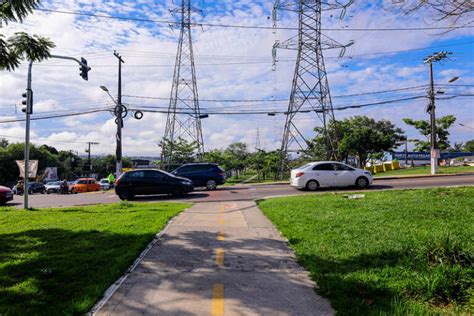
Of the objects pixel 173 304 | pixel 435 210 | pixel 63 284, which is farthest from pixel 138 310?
pixel 435 210

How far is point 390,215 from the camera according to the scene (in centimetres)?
868

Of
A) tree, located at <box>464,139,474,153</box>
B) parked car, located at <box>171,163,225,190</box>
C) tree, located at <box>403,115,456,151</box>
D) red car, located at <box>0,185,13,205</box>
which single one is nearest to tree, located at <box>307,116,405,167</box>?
tree, located at <box>403,115,456,151</box>

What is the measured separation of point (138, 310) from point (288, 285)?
1872 millimetres

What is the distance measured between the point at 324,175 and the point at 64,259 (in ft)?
50.2

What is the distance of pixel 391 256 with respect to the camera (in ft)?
18.1

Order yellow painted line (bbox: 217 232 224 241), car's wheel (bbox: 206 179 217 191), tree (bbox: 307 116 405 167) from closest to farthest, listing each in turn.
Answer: yellow painted line (bbox: 217 232 224 241), car's wheel (bbox: 206 179 217 191), tree (bbox: 307 116 405 167)

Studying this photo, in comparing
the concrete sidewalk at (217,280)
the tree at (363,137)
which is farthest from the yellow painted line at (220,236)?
the tree at (363,137)

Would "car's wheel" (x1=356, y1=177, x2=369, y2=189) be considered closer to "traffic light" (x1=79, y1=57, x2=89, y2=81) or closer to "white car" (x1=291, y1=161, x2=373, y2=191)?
"white car" (x1=291, y1=161, x2=373, y2=191)

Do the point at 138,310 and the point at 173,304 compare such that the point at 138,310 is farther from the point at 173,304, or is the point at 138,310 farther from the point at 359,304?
the point at 359,304

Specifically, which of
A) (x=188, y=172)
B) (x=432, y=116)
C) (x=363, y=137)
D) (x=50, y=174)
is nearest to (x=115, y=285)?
(x=188, y=172)

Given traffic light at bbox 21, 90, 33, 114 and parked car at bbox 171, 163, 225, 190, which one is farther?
parked car at bbox 171, 163, 225, 190

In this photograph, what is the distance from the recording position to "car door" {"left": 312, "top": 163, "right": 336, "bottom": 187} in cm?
1917

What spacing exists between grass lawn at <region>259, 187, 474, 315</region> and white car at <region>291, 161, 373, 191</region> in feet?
30.8

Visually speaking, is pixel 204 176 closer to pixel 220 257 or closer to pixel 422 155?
pixel 220 257
